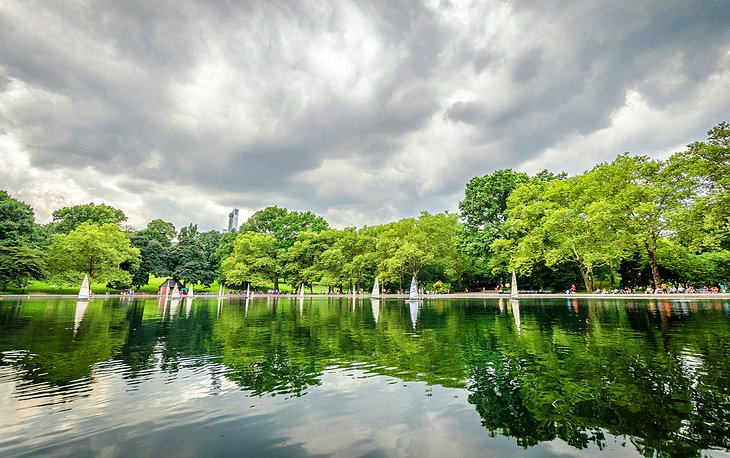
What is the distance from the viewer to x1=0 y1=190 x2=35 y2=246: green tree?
6794cm

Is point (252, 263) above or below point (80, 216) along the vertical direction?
below

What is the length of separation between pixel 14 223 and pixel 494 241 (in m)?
90.4

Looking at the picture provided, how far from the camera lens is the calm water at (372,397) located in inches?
245

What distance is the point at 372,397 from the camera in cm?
879

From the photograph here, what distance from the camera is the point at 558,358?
1228 centimetres

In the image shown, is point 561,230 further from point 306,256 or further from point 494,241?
point 306,256

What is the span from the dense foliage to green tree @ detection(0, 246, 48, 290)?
7.9 inches

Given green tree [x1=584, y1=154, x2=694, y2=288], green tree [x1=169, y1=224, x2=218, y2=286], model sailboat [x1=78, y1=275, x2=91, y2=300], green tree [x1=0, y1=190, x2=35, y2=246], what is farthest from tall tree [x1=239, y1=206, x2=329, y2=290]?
green tree [x1=584, y1=154, x2=694, y2=288]

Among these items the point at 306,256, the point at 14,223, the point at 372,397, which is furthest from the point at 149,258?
the point at 372,397

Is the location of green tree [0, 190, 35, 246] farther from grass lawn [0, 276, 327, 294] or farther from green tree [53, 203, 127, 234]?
green tree [53, 203, 127, 234]

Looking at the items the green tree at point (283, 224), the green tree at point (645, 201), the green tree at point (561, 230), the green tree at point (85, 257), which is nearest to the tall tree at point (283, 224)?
the green tree at point (283, 224)

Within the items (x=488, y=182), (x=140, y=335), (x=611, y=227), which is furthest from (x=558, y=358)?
(x=488, y=182)

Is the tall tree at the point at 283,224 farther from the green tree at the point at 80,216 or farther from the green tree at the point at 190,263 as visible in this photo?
the green tree at the point at 80,216

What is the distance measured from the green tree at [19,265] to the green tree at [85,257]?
168 inches
